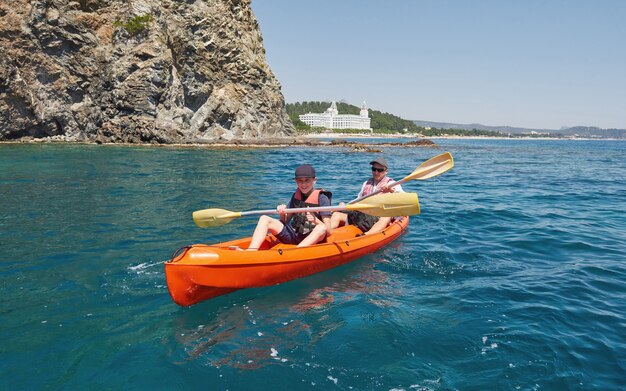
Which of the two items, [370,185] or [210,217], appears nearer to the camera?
[210,217]

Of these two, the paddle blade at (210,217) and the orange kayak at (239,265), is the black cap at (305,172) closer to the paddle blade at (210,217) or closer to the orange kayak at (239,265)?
the orange kayak at (239,265)

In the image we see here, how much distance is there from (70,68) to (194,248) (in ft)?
127

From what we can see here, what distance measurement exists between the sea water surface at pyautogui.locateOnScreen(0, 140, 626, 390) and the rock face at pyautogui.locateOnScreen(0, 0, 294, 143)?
29.0 m

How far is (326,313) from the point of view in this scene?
487cm

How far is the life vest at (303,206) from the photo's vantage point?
6.20 m

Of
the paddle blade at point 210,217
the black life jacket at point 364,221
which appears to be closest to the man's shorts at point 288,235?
the paddle blade at point 210,217

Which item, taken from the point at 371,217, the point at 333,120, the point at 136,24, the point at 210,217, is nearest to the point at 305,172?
the point at 210,217

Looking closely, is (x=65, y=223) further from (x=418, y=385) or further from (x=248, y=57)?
(x=248, y=57)

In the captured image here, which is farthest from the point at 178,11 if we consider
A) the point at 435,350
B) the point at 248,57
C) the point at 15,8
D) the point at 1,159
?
the point at 435,350

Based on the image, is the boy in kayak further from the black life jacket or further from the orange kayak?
the black life jacket

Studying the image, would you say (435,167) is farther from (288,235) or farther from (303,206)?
(288,235)

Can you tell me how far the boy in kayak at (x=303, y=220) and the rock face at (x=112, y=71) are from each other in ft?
106

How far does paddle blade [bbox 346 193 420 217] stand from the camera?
6090mm

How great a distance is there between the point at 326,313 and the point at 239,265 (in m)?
1.25
